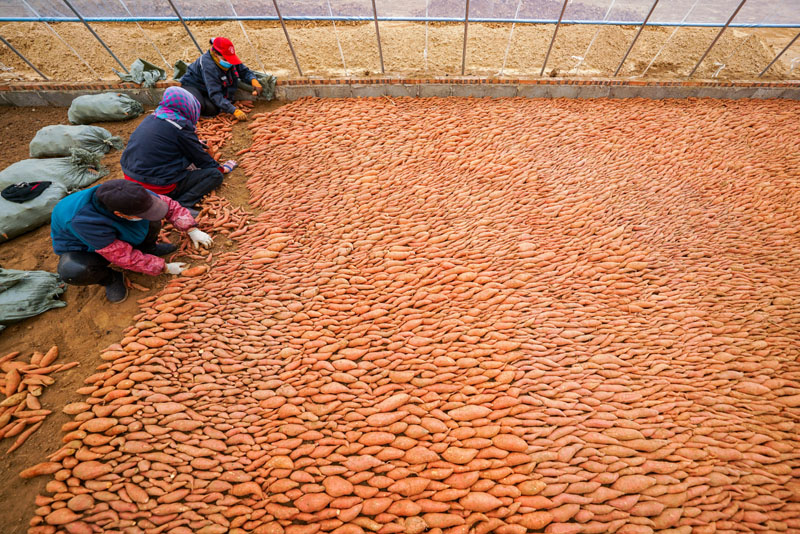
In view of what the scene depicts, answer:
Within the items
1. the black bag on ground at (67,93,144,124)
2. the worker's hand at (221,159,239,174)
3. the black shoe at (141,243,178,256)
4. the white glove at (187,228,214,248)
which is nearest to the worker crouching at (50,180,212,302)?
the black shoe at (141,243,178,256)

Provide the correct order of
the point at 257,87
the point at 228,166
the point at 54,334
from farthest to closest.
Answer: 1. the point at 257,87
2. the point at 228,166
3. the point at 54,334

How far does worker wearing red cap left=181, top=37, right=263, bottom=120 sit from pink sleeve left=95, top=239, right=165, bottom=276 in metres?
2.16

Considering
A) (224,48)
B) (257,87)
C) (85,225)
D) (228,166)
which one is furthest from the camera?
(257,87)

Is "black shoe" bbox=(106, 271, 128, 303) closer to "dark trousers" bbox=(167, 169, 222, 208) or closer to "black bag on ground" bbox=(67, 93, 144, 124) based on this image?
"dark trousers" bbox=(167, 169, 222, 208)

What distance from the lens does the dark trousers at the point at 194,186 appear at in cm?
293

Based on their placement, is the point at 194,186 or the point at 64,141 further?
the point at 64,141

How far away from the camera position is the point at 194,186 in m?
2.98

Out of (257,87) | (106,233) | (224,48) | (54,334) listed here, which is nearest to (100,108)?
(224,48)

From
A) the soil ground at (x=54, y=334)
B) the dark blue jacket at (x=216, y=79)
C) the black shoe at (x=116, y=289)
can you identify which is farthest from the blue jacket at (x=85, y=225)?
the dark blue jacket at (x=216, y=79)

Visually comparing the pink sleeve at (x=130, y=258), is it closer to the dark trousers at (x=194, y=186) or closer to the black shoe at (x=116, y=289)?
the black shoe at (x=116, y=289)

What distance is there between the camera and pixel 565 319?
2191 millimetres

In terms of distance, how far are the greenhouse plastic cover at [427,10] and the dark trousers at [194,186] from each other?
3382 millimetres

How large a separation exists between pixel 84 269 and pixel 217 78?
2.52 meters

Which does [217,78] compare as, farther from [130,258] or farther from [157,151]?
[130,258]
